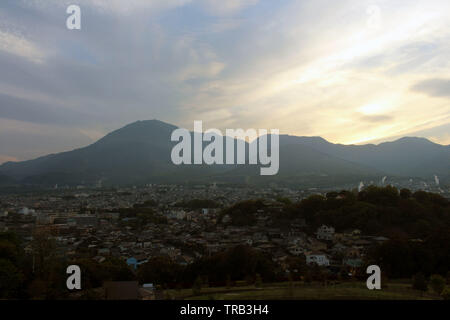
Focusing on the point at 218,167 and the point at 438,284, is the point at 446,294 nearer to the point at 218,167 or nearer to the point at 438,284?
the point at 438,284

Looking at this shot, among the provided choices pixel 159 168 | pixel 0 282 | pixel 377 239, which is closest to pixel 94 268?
pixel 0 282

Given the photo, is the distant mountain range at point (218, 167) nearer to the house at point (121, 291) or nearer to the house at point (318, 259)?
the house at point (318, 259)

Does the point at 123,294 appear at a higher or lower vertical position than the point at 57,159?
lower

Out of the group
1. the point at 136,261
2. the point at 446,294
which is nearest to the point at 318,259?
the point at 446,294

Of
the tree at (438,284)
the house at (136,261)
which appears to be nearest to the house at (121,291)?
the house at (136,261)

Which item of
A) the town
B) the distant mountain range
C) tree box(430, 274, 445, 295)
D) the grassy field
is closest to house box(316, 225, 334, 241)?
the town

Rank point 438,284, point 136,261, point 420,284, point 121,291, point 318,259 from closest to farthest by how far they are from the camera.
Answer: point 121,291
point 438,284
point 420,284
point 318,259
point 136,261
